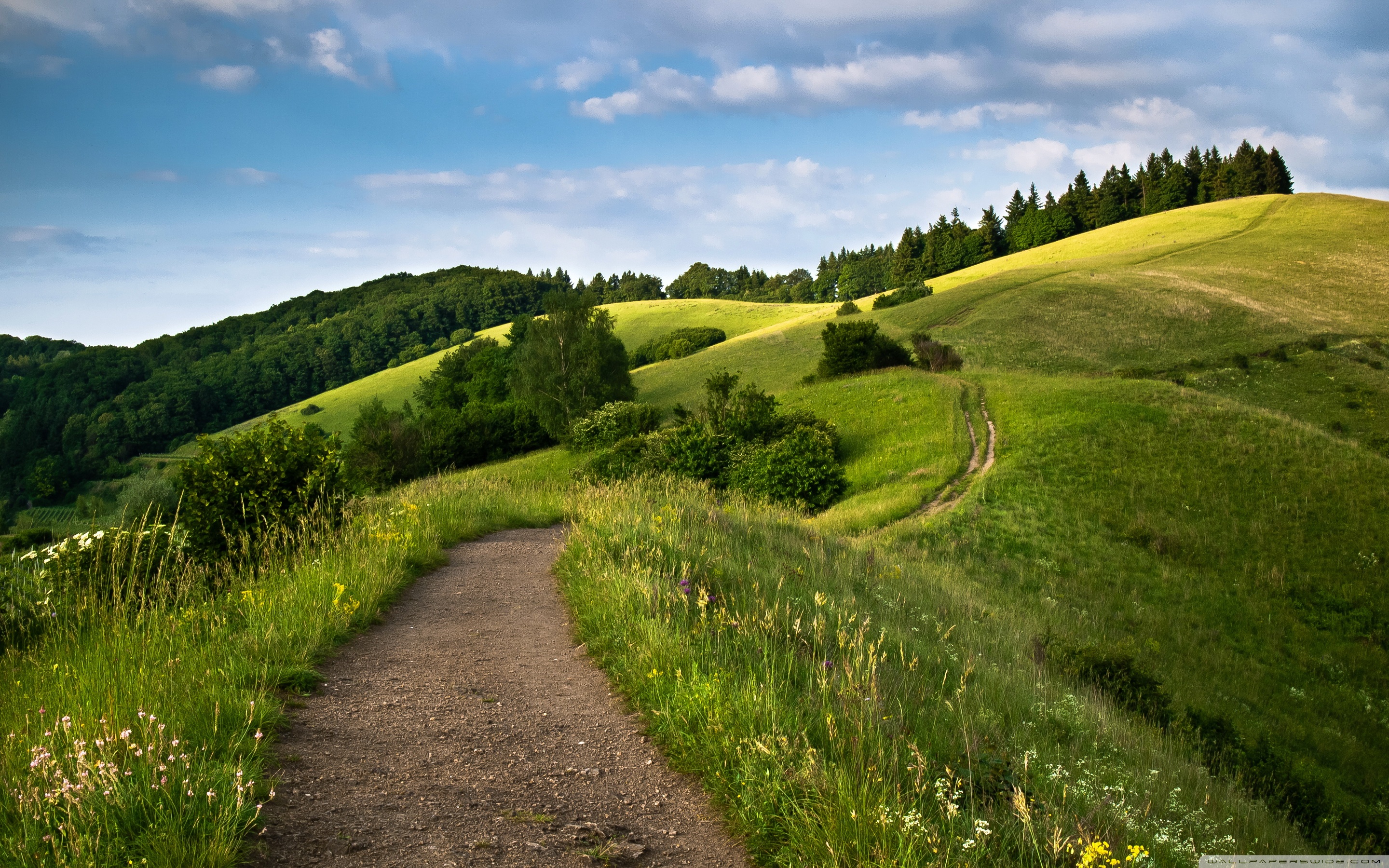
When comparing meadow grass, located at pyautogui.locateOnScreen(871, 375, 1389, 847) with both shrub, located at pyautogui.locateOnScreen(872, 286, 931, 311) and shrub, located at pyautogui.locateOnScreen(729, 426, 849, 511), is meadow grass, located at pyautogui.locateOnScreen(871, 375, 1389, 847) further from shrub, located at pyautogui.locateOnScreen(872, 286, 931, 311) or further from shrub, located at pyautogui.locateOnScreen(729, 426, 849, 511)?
shrub, located at pyautogui.locateOnScreen(872, 286, 931, 311)

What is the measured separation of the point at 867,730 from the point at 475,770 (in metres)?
2.27

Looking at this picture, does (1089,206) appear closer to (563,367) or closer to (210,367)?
(563,367)

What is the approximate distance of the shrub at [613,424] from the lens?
39625 millimetres

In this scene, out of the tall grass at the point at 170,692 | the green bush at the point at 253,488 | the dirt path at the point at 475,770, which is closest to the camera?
the tall grass at the point at 170,692

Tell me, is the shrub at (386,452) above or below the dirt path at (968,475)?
above

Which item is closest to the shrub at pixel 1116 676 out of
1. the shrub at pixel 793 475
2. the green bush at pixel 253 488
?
the green bush at pixel 253 488

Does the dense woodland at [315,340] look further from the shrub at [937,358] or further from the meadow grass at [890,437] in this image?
the meadow grass at [890,437]

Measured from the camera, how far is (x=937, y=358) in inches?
1613

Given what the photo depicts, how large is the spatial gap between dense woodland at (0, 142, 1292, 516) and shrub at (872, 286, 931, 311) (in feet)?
34.4

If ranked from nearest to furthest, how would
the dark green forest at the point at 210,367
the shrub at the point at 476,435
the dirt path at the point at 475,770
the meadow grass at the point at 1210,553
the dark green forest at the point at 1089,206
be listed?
the dirt path at the point at 475,770 < the meadow grass at the point at 1210,553 < the shrub at the point at 476,435 < the dark green forest at the point at 210,367 < the dark green forest at the point at 1089,206

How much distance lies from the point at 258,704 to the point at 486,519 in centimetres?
909

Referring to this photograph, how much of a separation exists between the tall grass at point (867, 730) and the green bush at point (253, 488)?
3.88 metres

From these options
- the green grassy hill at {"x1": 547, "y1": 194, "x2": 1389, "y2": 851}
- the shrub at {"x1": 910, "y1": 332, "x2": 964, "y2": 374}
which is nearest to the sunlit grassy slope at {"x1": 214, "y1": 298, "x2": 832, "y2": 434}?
the shrub at {"x1": 910, "y1": 332, "x2": 964, "y2": 374}

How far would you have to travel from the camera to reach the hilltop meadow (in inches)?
142
